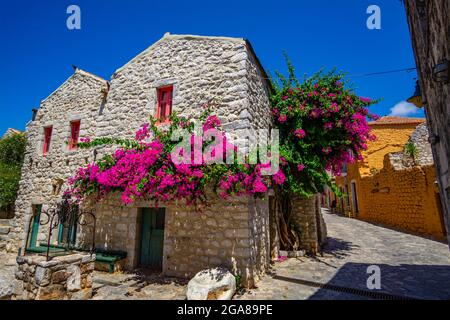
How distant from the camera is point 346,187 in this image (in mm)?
18500

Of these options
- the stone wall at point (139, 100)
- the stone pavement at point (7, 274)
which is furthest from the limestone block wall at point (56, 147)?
the stone pavement at point (7, 274)

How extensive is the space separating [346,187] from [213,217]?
1605 centimetres

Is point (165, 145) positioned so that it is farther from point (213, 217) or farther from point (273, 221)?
point (273, 221)

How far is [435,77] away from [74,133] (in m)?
10.7

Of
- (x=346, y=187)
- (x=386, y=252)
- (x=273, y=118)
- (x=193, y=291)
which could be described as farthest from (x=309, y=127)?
(x=346, y=187)

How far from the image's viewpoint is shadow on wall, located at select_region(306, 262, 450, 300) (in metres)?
4.62

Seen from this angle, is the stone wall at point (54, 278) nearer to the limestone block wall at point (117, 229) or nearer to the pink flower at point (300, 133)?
the limestone block wall at point (117, 229)

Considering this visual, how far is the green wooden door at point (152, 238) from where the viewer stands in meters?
6.56

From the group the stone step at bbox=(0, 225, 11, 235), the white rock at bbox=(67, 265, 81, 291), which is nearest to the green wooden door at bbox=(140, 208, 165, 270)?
the white rock at bbox=(67, 265, 81, 291)

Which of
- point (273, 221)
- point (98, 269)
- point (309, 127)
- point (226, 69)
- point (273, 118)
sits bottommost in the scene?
point (98, 269)

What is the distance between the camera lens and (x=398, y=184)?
11.7 meters

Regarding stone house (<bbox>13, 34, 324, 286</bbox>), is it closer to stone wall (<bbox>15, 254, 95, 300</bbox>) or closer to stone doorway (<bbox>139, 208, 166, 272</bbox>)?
stone doorway (<bbox>139, 208, 166, 272</bbox>)

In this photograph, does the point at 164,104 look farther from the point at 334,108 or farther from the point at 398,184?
the point at 398,184

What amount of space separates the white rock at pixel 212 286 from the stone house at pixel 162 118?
18.8 inches
